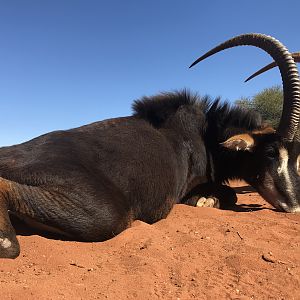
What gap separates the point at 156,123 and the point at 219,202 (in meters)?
1.56

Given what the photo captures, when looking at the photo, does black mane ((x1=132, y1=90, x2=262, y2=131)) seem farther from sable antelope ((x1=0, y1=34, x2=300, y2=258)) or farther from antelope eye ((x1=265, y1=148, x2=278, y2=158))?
antelope eye ((x1=265, y1=148, x2=278, y2=158))

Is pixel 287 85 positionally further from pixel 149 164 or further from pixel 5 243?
pixel 5 243

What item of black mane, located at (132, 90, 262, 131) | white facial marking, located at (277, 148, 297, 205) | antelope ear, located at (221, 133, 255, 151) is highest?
black mane, located at (132, 90, 262, 131)

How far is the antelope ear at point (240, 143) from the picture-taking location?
5.40 m

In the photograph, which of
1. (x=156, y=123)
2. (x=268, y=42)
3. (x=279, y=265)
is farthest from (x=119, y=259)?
(x=268, y=42)

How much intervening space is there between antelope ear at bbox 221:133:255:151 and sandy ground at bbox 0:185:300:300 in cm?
156

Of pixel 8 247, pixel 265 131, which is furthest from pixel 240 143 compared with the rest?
pixel 8 247

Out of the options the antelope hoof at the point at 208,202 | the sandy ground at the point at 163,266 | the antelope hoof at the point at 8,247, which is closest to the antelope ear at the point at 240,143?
the antelope hoof at the point at 208,202

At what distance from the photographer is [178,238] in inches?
145

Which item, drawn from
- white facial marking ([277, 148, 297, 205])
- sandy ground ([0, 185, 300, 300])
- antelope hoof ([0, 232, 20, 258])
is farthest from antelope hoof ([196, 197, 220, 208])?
antelope hoof ([0, 232, 20, 258])

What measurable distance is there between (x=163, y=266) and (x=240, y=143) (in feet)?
9.83

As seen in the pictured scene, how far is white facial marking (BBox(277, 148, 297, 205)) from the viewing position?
5.50 m

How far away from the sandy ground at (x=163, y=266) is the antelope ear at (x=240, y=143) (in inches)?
61.3

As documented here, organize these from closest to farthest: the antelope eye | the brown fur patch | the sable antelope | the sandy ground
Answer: the sandy ground → the sable antelope → the antelope eye → the brown fur patch
